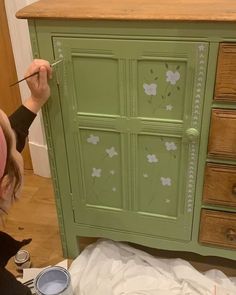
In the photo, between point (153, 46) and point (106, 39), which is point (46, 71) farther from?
point (153, 46)

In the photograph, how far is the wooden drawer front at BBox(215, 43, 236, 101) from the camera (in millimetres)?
1031

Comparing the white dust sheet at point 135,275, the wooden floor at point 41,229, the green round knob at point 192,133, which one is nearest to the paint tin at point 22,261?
the wooden floor at point 41,229

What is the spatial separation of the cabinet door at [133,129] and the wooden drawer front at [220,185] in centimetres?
5

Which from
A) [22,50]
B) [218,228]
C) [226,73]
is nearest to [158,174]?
[218,228]

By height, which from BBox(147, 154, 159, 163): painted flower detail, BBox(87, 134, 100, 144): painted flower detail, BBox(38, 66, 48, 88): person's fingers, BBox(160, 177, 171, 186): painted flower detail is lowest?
BBox(160, 177, 171, 186): painted flower detail

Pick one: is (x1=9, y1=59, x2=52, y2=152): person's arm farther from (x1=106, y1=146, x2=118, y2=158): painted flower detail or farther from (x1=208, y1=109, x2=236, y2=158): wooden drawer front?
(x1=208, y1=109, x2=236, y2=158): wooden drawer front

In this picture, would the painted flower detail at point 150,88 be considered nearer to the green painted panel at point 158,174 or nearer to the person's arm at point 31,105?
the green painted panel at point 158,174

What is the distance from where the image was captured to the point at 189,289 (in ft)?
4.62

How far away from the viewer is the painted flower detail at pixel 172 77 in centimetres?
109

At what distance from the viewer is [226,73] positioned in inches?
41.7

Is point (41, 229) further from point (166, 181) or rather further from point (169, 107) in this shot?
point (169, 107)

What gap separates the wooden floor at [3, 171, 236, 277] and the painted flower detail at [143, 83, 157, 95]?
2.44 ft

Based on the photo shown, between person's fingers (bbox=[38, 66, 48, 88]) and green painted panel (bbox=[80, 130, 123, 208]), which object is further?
green painted panel (bbox=[80, 130, 123, 208])

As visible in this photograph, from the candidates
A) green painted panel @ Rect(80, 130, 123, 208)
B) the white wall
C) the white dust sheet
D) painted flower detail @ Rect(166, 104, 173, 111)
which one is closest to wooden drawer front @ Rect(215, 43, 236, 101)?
painted flower detail @ Rect(166, 104, 173, 111)
